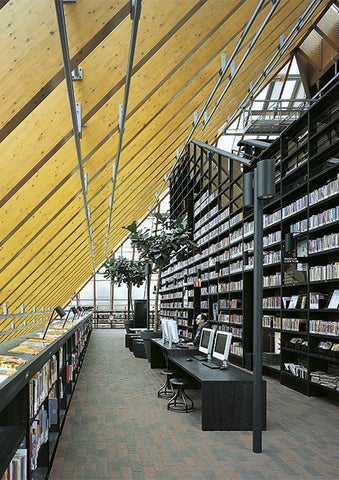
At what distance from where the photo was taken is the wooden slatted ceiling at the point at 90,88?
14.2 feet

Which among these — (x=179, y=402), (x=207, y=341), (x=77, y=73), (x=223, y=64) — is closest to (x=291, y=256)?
(x=207, y=341)

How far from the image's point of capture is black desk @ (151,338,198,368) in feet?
27.2

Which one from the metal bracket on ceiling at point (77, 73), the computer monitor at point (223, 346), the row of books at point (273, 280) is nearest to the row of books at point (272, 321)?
the row of books at point (273, 280)

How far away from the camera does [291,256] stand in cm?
874

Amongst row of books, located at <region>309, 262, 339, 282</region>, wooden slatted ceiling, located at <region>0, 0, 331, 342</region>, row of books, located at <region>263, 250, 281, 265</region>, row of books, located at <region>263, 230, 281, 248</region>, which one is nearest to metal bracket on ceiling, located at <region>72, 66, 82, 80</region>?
wooden slatted ceiling, located at <region>0, 0, 331, 342</region>

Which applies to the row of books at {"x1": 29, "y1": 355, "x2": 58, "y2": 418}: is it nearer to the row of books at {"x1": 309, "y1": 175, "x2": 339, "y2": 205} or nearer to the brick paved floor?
the brick paved floor

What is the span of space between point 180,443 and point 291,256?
425cm

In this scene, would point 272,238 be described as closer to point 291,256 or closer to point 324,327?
point 291,256

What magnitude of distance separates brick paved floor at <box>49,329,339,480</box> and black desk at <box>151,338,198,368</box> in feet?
2.05

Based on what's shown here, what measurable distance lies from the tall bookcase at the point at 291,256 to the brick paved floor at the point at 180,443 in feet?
2.81

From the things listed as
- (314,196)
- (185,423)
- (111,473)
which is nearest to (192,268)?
(314,196)

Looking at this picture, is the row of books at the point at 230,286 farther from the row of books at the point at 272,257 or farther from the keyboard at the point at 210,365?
the keyboard at the point at 210,365

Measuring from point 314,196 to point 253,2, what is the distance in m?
2.79

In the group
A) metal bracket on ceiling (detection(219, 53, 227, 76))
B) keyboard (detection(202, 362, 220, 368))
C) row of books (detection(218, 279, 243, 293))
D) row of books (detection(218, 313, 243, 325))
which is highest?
metal bracket on ceiling (detection(219, 53, 227, 76))
